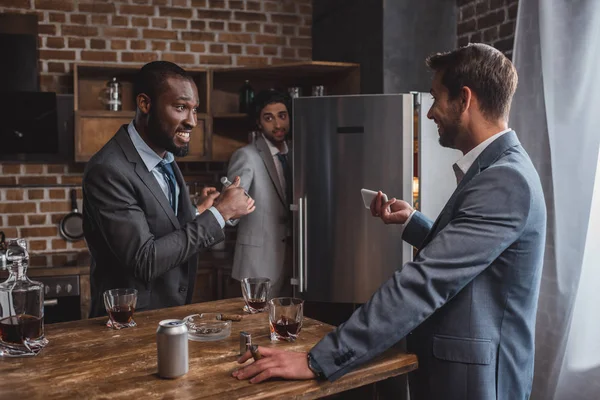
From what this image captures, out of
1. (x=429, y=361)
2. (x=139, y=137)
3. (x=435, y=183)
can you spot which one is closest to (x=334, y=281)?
(x=435, y=183)

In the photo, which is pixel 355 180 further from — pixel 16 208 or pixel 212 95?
pixel 16 208

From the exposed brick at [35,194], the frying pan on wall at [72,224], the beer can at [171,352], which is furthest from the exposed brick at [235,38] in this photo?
the beer can at [171,352]

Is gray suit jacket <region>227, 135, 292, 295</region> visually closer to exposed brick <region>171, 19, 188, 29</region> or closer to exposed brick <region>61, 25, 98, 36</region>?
exposed brick <region>171, 19, 188, 29</region>

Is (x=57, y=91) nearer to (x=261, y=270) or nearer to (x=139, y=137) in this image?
(x=261, y=270)

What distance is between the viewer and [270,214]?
3789 millimetres

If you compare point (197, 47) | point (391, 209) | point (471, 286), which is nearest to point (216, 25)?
point (197, 47)

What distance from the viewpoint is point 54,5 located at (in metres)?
4.04

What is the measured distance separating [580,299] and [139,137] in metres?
2.01

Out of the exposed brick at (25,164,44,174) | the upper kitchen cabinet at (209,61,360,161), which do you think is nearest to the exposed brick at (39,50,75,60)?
the exposed brick at (25,164,44,174)

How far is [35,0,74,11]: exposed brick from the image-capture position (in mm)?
4004

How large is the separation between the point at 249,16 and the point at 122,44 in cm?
95

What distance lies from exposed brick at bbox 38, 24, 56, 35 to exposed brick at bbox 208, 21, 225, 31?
41.5 inches

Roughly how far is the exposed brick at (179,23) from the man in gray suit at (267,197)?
91 cm

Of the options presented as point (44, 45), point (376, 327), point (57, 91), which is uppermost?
point (44, 45)
